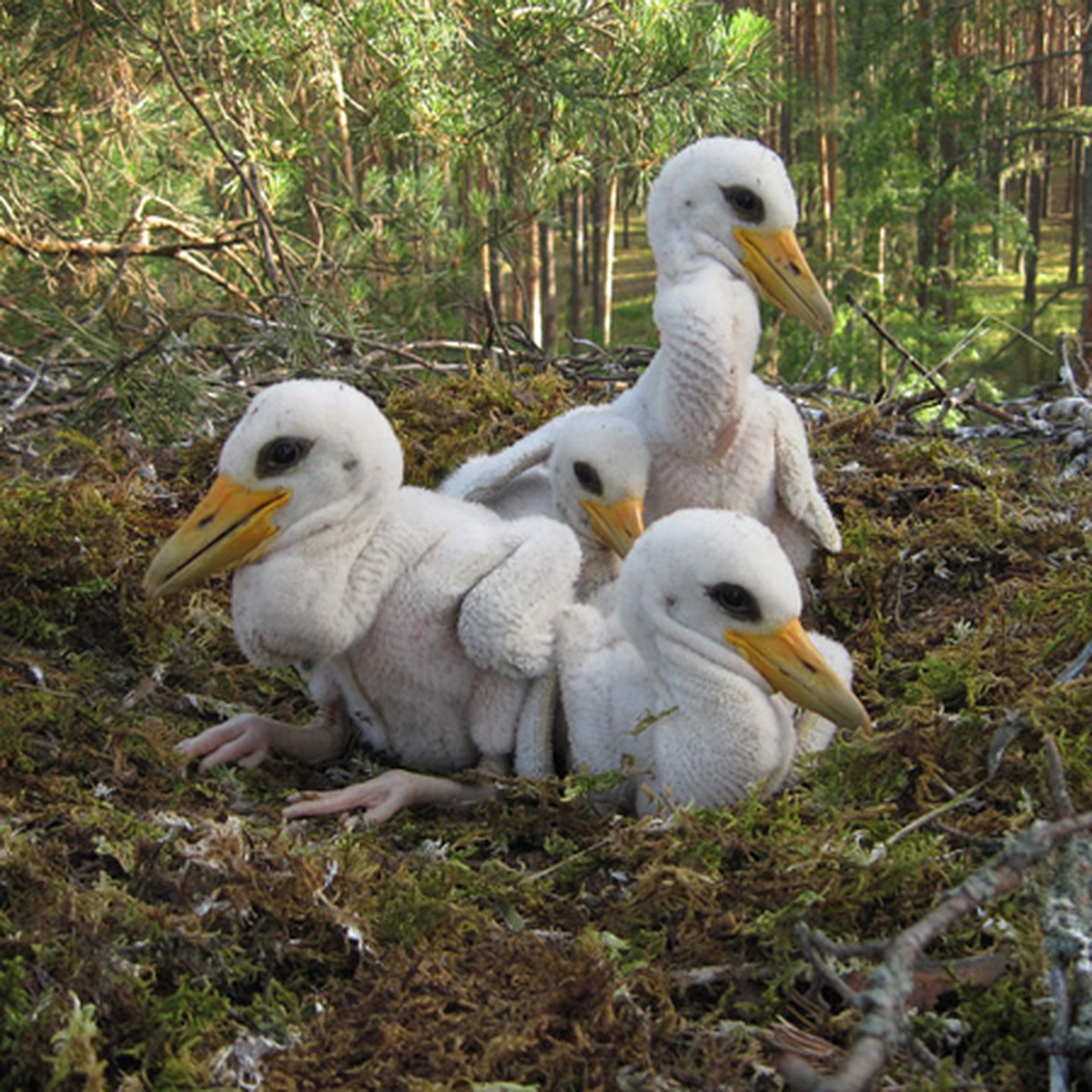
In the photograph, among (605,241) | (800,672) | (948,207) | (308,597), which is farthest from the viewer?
(948,207)

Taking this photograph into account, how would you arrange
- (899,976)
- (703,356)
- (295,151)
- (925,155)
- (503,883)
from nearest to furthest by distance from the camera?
(899,976) < (503,883) < (703,356) < (295,151) < (925,155)

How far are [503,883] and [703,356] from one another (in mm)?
1345

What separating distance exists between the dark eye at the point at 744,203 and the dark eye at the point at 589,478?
27.7 inches

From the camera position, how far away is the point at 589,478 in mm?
3188

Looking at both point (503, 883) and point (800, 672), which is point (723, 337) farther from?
point (503, 883)

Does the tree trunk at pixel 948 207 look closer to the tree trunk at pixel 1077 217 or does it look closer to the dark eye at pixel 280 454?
the tree trunk at pixel 1077 217

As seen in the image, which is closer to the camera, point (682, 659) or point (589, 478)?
point (682, 659)

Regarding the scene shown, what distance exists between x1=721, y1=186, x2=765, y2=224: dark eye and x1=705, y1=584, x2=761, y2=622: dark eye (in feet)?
3.59

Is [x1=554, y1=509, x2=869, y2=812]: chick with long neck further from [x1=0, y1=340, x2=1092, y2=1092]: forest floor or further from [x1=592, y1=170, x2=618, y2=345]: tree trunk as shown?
[x1=592, y1=170, x2=618, y2=345]: tree trunk

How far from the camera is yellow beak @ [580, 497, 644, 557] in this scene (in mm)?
3180

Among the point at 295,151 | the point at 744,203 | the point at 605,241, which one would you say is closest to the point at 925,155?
the point at 605,241

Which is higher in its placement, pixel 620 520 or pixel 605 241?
pixel 620 520

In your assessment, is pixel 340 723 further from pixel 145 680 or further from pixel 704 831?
pixel 704 831

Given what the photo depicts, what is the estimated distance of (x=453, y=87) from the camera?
15.3 ft
